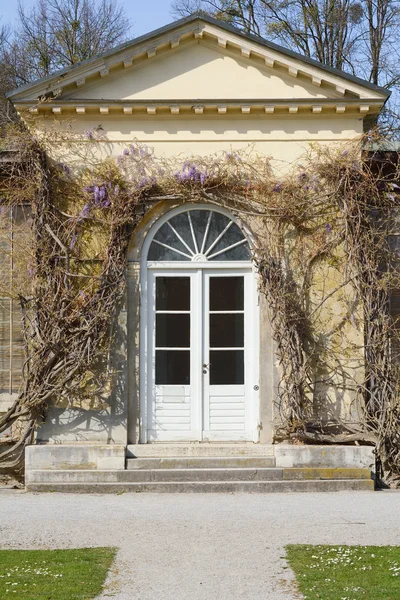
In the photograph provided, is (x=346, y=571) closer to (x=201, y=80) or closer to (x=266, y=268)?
(x=266, y=268)

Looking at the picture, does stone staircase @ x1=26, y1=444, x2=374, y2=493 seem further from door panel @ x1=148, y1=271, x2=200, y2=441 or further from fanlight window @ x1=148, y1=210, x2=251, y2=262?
fanlight window @ x1=148, y1=210, x2=251, y2=262

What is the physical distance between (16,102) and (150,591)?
688 cm

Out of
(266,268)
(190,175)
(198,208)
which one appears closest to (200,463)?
(266,268)

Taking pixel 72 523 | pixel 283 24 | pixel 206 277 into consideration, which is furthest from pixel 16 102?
pixel 283 24

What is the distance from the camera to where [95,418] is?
10977mm

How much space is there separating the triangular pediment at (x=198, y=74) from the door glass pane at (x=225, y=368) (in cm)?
330

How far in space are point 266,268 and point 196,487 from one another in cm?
290

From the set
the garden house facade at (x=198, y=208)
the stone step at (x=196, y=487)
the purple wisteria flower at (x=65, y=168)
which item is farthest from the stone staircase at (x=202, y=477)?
the purple wisteria flower at (x=65, y=168)

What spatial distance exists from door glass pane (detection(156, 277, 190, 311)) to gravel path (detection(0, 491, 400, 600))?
2565 mm

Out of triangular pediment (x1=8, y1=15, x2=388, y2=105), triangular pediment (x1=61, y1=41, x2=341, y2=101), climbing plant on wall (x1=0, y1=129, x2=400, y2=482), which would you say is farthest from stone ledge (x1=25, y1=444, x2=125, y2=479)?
triangular pediment (x1=61, y1=41, x2=341, y2=101)

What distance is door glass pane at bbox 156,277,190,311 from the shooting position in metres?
11.3

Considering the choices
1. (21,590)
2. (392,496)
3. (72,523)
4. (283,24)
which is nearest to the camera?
(21,590)

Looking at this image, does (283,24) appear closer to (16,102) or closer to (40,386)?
(16,102)

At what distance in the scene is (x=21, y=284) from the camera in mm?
11039
